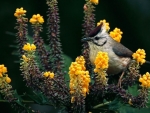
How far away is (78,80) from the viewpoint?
3.25m

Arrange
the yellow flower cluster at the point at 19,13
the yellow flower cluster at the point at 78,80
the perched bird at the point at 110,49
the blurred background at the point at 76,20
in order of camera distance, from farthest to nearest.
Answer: the blurred background at the point at 76,20
the perched bird at the point at 110,49
the yellow flower cluster at the point at 19,13
the yellow flower cluster at the point at 78,80

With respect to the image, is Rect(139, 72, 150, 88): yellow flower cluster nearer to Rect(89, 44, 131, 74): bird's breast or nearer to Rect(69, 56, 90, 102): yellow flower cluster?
Rect(69, 56, 90, 102): yellow flower cluster

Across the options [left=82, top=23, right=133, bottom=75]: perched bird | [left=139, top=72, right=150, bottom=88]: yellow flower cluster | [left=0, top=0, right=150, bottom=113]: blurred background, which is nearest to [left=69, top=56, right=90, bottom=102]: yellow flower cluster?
[left=139, top=72, right=150, bottom=88]: yellow flower cluster

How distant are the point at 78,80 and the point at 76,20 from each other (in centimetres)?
433

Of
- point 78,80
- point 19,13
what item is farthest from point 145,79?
point 19,13

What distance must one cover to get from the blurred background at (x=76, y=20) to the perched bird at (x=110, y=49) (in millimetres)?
3136

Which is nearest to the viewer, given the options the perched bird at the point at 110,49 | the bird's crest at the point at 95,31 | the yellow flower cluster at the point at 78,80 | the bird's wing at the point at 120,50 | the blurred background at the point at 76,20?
the yellow flower cluster at the point at 78,80

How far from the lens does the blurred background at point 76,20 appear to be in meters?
7.54

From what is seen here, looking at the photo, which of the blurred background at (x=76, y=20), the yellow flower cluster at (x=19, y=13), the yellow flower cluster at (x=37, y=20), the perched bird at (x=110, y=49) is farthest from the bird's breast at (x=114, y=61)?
the blurred background at (x=76, y=20)

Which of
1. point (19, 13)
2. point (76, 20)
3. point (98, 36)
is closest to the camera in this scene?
point (19, 13)

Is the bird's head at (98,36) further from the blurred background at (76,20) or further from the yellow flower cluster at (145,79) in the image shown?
the blurred background at (76,20)

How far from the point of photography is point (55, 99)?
3.33 m

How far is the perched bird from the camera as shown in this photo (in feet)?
13.0

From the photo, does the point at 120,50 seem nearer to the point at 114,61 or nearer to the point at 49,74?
the point at 114,61
